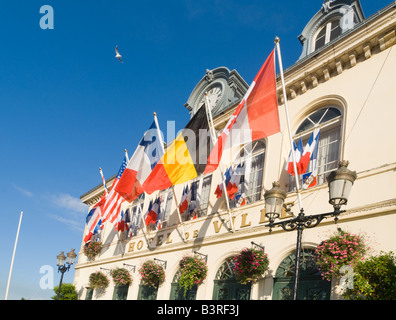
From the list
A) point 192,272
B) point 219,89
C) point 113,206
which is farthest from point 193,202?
point 219,89

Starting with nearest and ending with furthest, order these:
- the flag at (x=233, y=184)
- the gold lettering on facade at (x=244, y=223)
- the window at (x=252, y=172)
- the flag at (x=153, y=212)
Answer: the gold lettering on facade at (x=244, y=223) → the flag at (x=233, y=184) → the window at (x=252, y=172) → the flag at (x=153, y=212)

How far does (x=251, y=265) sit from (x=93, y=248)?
43.3 feet

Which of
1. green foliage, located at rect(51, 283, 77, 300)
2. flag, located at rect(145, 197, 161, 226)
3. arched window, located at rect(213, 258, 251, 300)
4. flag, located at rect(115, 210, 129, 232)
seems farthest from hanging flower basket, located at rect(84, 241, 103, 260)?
arched window, located at rect(213, 258, 251, 300)

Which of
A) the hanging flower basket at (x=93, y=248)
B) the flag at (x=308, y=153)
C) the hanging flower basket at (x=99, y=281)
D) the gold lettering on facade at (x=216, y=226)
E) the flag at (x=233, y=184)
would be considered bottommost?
the hanging flower basket at (x=99, y=281)

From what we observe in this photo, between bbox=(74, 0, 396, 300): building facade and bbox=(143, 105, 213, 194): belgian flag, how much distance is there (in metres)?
1.87

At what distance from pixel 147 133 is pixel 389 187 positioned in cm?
927

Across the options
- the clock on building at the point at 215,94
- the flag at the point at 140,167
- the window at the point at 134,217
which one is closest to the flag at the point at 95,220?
the window at the point at 134,217

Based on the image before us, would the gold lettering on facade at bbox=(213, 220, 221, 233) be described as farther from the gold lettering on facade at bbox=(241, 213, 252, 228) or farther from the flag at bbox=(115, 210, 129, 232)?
the flag at bbox=(115, 210, 129, 232)

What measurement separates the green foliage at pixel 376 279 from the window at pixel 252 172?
5.25m

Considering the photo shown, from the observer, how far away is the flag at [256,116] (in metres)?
10.3

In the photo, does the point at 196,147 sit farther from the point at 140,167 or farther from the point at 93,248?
the point at 93,248

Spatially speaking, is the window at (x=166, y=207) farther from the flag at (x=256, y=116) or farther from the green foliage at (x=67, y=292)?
the green foliage at (x=67, y=292)
